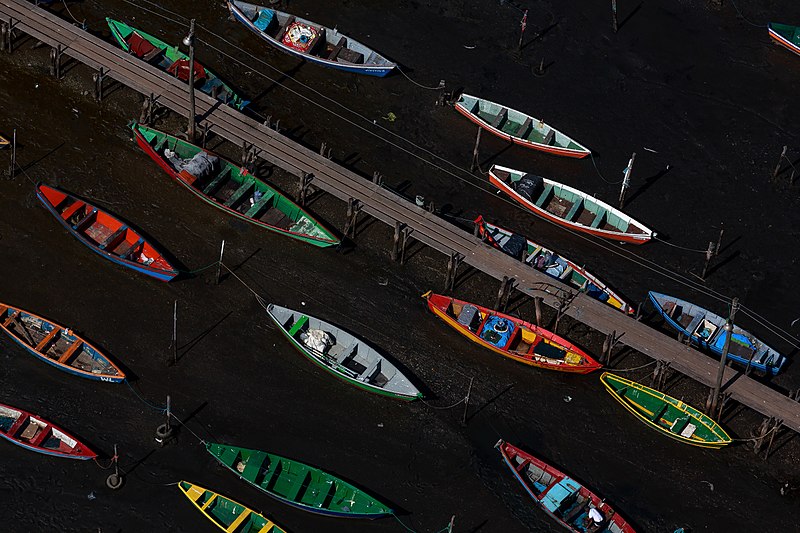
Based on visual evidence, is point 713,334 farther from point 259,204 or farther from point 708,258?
point 259,204

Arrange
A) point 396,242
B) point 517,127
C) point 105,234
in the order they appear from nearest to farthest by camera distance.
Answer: point 105,234
point 396,242
point 517,127

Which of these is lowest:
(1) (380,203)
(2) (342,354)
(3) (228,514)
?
(3) (228,514)

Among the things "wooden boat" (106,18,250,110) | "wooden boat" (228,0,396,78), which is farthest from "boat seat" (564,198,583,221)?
"wooden boat" (106,18,250,110)

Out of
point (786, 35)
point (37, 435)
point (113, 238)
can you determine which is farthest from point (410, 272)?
point (786, 35)

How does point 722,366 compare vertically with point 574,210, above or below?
below

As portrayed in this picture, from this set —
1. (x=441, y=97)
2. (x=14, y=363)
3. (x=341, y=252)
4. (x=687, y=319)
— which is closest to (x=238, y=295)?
(x=341, y=252)
